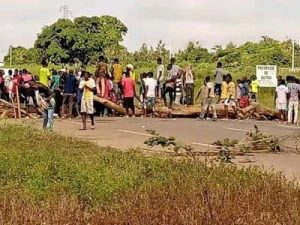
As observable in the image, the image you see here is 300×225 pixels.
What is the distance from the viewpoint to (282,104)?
26750 millimetres

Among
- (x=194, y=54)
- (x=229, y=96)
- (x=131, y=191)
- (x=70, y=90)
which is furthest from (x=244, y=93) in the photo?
(x=194, y=54)

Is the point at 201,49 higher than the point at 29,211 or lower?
higher

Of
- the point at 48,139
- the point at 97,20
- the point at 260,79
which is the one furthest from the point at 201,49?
the point at 48,139

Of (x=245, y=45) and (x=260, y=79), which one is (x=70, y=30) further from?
(x=260, y=79)

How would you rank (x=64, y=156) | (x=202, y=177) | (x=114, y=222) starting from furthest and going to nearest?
(x=64, y=156) < (x=202, y=177) < (x=114, y=222)

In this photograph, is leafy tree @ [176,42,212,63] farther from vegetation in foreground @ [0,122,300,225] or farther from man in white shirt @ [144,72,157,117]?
vegetation in foreground @ [0,122,300,225]

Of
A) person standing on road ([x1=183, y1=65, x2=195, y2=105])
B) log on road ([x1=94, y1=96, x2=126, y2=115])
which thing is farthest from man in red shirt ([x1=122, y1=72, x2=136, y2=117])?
person standing on road ([x1=183, y1=65, x2=195, y2=105])

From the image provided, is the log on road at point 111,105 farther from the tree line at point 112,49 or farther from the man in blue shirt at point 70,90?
the tree line at point 112,49

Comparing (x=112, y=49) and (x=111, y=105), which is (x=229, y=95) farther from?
(x=112, y=49)

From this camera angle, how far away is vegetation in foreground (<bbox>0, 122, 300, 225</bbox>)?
8.20m

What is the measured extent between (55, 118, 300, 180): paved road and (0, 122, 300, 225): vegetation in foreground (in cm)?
286

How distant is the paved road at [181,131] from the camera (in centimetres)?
1533

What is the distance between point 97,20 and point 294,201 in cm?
5808

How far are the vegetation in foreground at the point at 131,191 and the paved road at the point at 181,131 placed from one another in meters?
2.86
